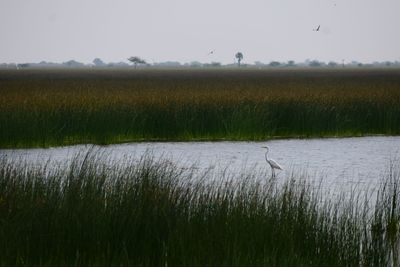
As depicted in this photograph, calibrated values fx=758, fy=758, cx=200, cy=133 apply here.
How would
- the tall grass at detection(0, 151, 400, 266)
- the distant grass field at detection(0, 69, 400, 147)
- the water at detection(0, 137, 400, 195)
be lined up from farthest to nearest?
the distant grass field at detection(0, 69, 400, 147) < the water at detection(0, 137, 400, 195) < the tall grass at detection(0, 151, 400, 266)

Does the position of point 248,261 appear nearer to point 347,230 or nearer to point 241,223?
point 241,223

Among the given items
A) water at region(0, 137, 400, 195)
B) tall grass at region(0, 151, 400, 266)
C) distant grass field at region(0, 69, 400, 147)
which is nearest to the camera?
tall grass at region(0, 151, 400, 266)

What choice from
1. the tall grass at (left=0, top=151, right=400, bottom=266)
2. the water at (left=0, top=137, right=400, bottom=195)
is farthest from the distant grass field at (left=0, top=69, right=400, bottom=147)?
the tall grass at (left=0, top=151, right=400, bottom=266)

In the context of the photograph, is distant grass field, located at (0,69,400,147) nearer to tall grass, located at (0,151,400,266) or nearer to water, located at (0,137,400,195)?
water, located at (0,137,400,195)

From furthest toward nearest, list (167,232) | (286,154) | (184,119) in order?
(184,119) < (286,154) < (167,232)

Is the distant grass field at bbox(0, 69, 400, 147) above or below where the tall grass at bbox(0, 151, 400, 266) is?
below

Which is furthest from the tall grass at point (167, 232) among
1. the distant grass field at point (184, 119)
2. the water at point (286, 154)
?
the distant grass field at point (184, 119)

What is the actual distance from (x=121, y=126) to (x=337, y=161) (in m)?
6.62

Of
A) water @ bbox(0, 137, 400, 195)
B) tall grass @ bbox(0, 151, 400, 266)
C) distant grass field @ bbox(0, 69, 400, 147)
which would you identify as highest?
tall grass @ bbox(0, 151, 400, 266)

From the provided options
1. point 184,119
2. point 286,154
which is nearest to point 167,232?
point 286,154

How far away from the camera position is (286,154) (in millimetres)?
19938

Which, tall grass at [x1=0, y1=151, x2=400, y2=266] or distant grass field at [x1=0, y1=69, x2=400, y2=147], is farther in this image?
distant grass field at [x1=0, y1=69, x2=400, y2=147]

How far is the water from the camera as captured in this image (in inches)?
666

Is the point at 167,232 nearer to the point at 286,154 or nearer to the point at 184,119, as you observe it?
the point at 286,154
